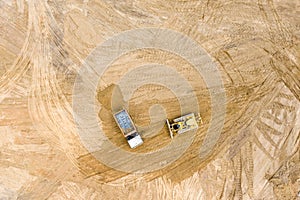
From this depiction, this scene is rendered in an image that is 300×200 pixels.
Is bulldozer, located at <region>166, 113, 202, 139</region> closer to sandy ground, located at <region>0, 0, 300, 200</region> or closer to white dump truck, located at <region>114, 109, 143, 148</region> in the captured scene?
sandy ground, located at <region>0, 0, 300, 200</region>

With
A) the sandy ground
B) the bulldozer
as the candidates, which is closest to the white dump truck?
the sandy ground

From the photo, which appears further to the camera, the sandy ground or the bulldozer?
the bulldozer

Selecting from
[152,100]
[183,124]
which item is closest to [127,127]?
[152,100]

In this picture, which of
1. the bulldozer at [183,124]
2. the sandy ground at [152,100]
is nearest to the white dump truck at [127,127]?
the sandy ground at [152,100]

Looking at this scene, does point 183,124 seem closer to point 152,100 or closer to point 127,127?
point 152,100

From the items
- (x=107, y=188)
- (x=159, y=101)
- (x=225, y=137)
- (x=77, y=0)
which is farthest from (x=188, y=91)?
(x=77, y=0)
